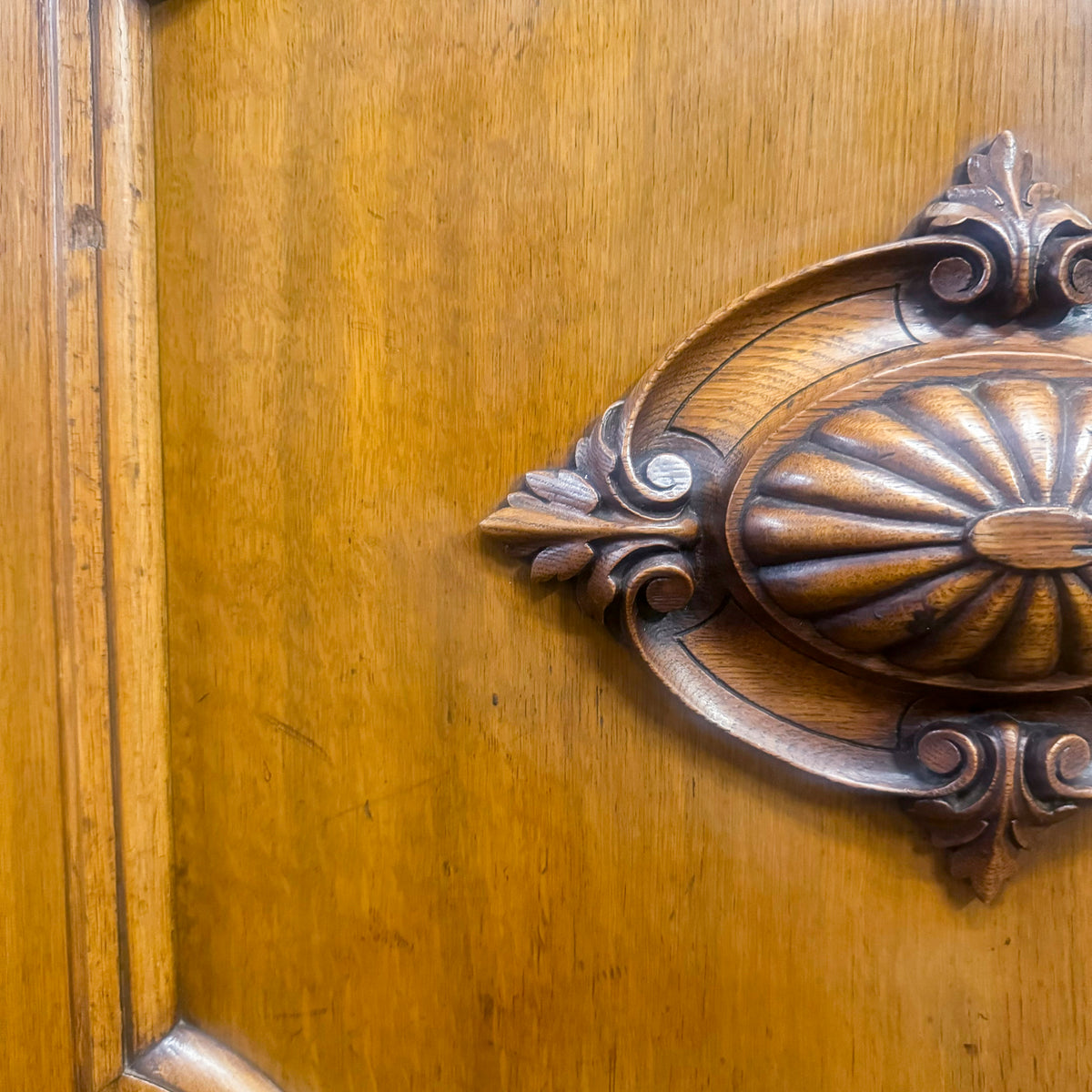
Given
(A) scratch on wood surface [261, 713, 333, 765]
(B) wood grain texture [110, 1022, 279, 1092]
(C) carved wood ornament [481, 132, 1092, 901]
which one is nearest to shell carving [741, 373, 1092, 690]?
(C) carved wood ornament [481, 132, 1092, 901]

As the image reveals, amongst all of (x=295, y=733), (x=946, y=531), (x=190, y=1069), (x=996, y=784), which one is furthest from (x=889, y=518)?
(x=190, y=1069)

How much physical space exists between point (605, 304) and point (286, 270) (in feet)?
0.48

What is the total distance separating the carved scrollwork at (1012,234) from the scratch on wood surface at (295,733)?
33 centimetres

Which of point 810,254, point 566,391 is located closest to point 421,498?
point 566,391

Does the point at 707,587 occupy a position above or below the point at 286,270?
below

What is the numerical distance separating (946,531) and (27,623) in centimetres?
A: 39

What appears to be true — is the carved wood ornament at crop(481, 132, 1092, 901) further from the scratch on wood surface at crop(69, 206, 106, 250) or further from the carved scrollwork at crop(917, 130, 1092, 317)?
the scratch on wood surface at crop(69, 206, 106, 250)

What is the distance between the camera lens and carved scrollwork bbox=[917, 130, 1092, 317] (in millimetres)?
295

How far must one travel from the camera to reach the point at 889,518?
0.95ft

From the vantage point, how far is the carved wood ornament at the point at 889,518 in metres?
0.28

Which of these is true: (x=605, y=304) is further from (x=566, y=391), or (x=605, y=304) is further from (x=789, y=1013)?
(x=789, y=1013)

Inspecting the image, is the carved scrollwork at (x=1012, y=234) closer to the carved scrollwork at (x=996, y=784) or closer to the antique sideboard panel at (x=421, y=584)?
the antique sideboard panel at (x=421, y=584)

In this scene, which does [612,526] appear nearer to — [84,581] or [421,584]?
[421,584]

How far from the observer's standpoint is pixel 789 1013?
346mm
